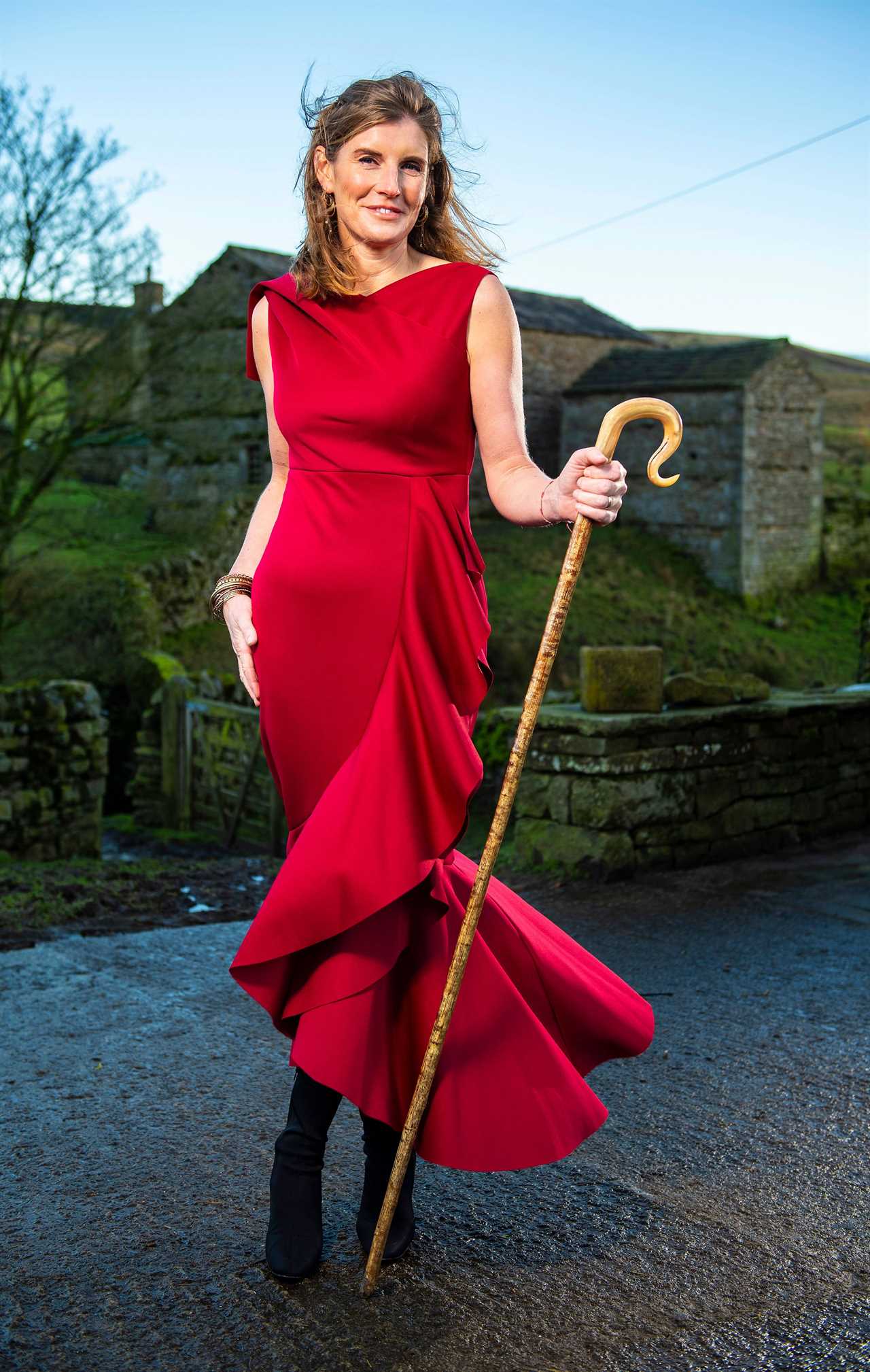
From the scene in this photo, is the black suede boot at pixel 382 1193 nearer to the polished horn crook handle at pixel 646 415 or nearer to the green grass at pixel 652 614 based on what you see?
the polished horn crook handle at pixel 646 415

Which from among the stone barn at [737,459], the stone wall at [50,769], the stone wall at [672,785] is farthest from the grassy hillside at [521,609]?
the stone wall at [672,785]

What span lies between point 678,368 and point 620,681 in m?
24.0

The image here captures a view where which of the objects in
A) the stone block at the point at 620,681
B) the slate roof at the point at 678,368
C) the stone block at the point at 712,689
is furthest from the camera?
the slate roof at the point at 678,368

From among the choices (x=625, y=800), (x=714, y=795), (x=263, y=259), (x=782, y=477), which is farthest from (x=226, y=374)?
(x=625, y=800)

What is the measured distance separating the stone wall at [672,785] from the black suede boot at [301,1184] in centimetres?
367

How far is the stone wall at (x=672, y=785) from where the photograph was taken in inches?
229

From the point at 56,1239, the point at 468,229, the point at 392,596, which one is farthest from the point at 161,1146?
the point at 468,229

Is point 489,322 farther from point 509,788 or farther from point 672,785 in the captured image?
point 672,785

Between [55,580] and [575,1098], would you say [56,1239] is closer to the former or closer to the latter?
[575,1098]

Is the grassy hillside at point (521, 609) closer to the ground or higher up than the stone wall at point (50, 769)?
higher up

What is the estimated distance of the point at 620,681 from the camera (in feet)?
19.8

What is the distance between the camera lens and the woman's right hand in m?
2.38

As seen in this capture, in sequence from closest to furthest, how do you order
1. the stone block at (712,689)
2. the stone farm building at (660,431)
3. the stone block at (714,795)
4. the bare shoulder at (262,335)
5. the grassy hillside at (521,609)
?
1. the bare shoulder at (262,335)
2. the stone block at (714,795)
3. the stone block at (712,689)
4. the grassy hillside at (521,609)
5. the stone farm building at (660,431)

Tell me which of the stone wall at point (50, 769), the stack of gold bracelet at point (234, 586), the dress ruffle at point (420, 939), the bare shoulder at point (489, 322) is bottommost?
the stone wall at point (50, 769)
